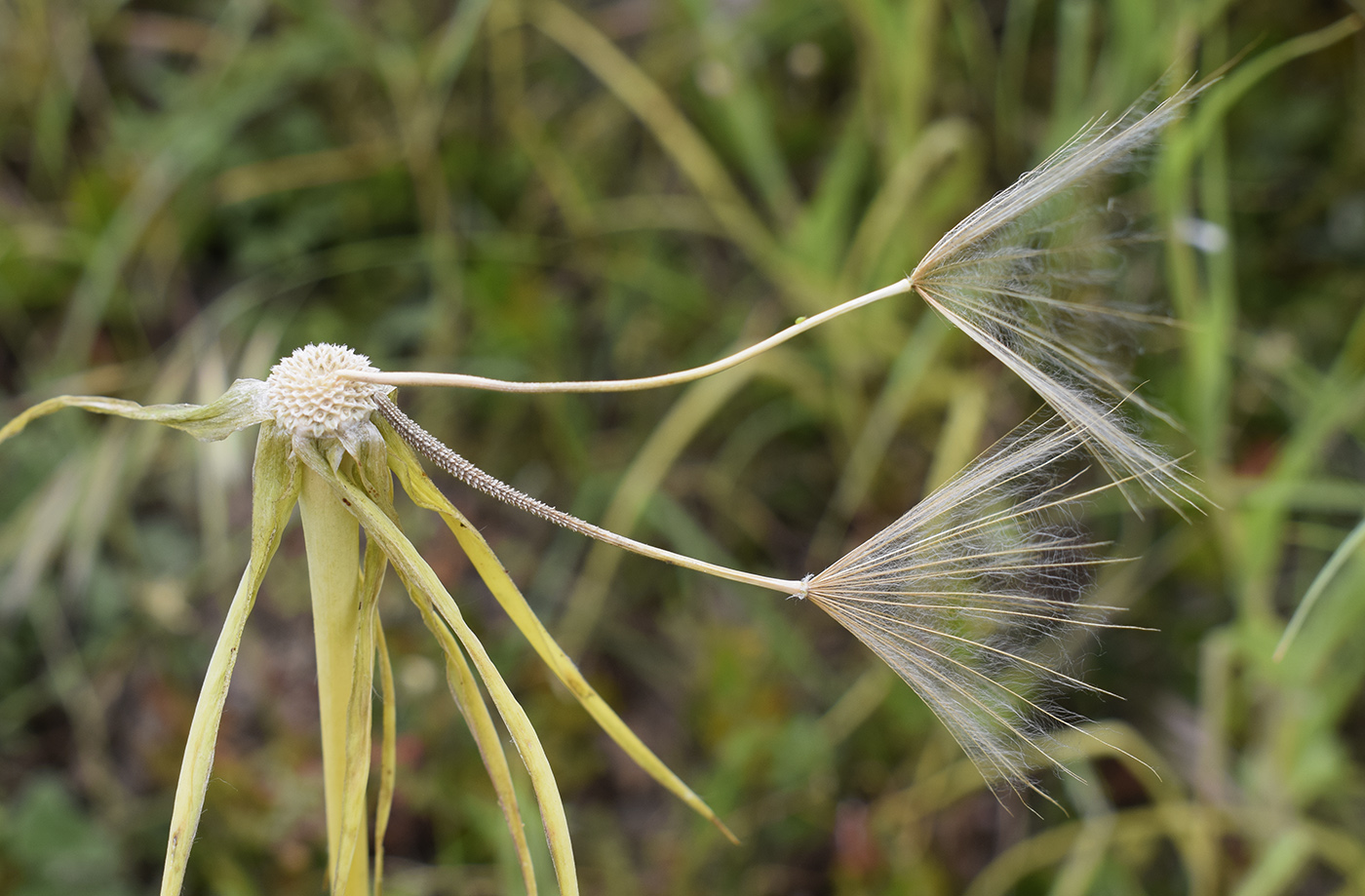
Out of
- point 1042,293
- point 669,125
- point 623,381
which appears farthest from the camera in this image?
point 669,125

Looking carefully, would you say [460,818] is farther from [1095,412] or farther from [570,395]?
[1095,412]

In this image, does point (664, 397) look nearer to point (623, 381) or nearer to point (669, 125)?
point (669, 125)

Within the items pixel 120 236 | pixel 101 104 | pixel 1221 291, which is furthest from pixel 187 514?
pixel 1221 291

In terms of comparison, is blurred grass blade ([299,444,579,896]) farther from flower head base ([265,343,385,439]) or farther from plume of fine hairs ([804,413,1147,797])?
plume of fine hairs ([804,413,1147,797])

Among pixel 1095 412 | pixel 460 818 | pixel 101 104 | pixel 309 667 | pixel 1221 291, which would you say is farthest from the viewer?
pixel 101 104

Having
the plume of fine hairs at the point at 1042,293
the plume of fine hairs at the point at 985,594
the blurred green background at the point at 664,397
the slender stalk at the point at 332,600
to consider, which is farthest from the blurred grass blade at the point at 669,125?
the slender stalk at the point at 332,600

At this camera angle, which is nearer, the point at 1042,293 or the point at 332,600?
the point at 332,600

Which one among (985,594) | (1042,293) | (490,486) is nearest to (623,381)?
(490,486)

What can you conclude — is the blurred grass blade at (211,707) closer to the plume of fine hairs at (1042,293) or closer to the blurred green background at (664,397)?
the plume of fine hairs at (1042,293)
